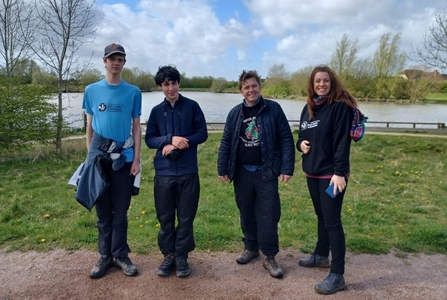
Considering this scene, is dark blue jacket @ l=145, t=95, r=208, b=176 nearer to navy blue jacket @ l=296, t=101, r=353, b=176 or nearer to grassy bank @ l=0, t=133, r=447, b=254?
navy blue jacket @ l=296, t=101, r=353, b=176

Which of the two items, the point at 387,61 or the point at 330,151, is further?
the point at 387,61

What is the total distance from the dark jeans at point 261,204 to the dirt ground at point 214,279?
0.32 m

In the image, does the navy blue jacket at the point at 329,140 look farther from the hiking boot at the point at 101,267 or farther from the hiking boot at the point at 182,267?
the hiking boot at the point at 101,267

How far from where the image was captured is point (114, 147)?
3.35 metres

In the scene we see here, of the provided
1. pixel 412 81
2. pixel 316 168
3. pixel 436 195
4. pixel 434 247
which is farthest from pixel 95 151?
pixel 412 81

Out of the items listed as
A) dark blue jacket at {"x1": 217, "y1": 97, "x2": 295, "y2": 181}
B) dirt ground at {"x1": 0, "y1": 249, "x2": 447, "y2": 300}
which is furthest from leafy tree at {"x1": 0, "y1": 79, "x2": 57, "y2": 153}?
dark blue jacket at {"x1": 217, "y1": 97, "x2": 295, "y2": 181}

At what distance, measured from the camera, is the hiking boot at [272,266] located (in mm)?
3420

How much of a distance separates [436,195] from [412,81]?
4427cm

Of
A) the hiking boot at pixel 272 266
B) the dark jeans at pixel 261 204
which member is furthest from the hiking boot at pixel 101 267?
the hiking boot at pixel 272 266

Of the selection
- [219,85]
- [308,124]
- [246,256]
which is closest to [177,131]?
[308,124]

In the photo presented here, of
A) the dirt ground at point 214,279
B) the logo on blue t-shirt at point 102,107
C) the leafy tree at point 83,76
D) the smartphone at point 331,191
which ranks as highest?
the leafy tree at point 83,76

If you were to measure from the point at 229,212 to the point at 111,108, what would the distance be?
9.22 feet

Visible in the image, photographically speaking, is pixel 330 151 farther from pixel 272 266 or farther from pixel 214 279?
pixel 214 279

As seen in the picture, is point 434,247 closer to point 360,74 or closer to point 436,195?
point 436,195
